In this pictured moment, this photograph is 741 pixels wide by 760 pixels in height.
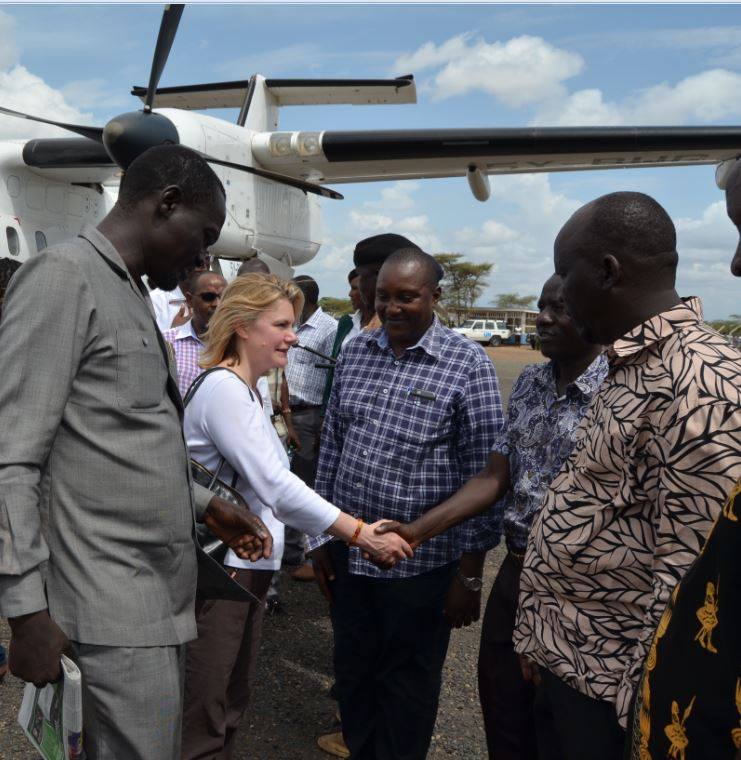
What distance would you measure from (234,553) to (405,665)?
2.80 feet

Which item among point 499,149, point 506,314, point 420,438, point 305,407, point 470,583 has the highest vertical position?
point 499,149

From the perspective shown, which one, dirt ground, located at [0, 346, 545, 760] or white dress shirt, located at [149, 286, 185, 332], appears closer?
dirt ground, located at [0, 346, 545, 760]

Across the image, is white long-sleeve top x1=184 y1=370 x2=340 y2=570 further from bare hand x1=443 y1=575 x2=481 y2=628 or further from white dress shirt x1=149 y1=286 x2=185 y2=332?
white dress shirt x1=149 y1=286 x2=185 y2=332

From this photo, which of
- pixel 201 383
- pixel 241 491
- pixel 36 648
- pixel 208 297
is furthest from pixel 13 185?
pixel 36 648

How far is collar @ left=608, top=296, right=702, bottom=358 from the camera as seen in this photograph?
5.00 feet

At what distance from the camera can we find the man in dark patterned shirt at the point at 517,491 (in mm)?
2270

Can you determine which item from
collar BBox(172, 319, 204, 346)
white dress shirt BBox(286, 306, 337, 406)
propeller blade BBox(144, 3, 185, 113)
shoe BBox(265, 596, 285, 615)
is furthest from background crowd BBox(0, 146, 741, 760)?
propeller blade BBox(144, 3, 185, 113)

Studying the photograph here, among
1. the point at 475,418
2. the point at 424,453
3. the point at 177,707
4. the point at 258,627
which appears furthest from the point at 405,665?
the point at 177,707

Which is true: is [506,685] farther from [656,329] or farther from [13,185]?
[13,185]

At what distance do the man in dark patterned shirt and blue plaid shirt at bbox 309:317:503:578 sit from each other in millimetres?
109

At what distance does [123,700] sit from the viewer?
5.32 feet

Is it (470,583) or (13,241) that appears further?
(13,241)

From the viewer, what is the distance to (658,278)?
1605 millimetres

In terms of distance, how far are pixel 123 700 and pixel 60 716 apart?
5.7 inches
